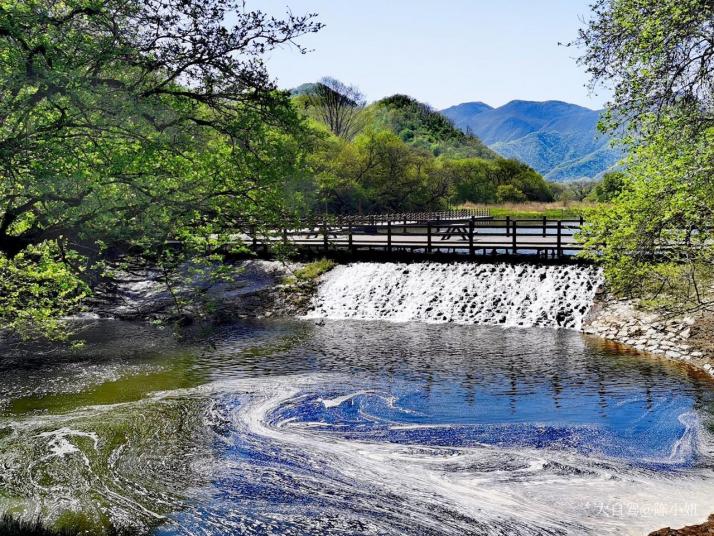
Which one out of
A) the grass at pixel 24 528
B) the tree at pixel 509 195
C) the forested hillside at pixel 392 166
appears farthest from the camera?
the tree at pixel 509 195

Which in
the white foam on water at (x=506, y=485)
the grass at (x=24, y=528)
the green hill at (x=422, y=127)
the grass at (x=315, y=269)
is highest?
the green hill at (x=422, y=127)

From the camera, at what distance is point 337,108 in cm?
10400

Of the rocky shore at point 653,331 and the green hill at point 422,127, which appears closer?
the rocky shore at point 653,331

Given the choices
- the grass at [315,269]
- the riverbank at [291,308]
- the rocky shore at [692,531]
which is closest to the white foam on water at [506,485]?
the rocky shore at [692,531]

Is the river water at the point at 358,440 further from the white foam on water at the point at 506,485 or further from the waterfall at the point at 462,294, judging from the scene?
the waterfall at the point at 462,294

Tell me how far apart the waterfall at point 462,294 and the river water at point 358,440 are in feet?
15.6

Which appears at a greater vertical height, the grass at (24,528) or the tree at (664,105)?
the tree at (664,105)

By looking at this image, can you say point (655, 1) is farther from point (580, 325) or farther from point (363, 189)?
point (363, 189)

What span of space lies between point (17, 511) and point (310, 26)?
9.03 m

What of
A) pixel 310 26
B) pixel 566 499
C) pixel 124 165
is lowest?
pixel 566 499

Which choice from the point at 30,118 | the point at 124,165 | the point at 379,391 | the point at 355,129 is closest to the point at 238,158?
the point at 124,165

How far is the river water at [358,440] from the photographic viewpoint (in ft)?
35.8

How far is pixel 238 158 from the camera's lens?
10773 millimetres

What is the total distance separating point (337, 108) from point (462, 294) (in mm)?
78217
